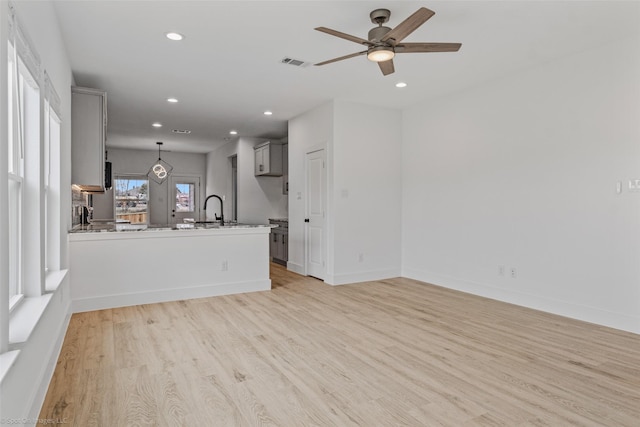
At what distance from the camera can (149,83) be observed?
4.66 m

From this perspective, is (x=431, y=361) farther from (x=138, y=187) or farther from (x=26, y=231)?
(x=138, y=187)

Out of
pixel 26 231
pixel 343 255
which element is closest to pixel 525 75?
pixel 343 255

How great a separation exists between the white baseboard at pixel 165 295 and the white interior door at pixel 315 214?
1.02 metres

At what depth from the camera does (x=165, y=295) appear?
4430 mm

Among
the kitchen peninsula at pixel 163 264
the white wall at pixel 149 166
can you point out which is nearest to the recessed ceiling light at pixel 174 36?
the kitchen peninsula at pixel 163 264

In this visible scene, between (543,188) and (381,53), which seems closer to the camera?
(381,53)

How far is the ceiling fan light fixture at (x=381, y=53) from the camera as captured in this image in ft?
9.53

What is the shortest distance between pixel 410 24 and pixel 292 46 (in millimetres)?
1379

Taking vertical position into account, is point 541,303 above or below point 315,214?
below

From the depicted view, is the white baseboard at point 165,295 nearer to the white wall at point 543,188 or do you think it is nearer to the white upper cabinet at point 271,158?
the white wall at point 543,188

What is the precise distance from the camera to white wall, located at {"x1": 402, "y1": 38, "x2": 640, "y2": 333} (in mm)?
3471

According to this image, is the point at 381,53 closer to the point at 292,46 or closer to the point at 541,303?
the point at 292,46

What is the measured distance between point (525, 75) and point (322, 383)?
3.90 metres

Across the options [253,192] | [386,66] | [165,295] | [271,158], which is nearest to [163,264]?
[165,295]
